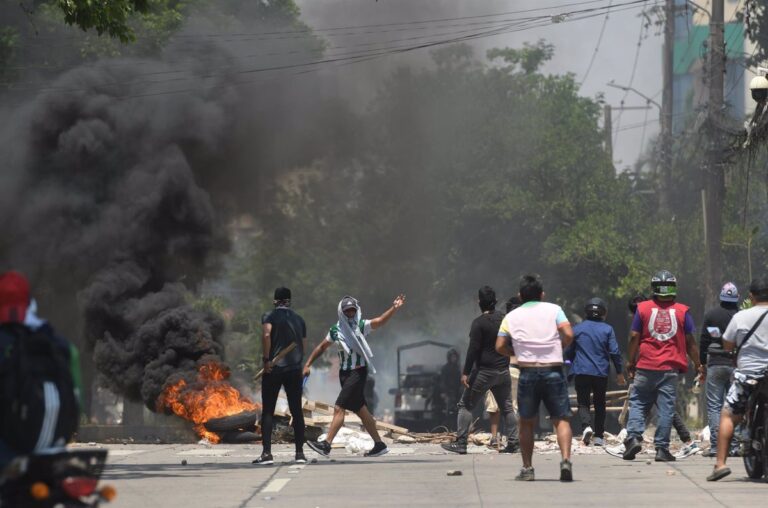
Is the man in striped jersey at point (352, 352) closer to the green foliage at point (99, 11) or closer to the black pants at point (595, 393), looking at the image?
the black pants at point (595, 393)

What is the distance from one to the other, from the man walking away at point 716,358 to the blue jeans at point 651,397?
1184 millimetres

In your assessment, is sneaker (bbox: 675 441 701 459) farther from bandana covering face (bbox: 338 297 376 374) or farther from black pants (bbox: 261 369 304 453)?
black pants (bbox: 261 369 304 453)

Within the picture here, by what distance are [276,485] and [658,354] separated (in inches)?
165

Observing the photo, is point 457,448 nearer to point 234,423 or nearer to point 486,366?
point 486,366

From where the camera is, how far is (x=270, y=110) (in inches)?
1270

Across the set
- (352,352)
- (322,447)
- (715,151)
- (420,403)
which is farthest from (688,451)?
(420,403)

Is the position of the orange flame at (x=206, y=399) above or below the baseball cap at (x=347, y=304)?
below

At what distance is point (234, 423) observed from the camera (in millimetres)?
21922

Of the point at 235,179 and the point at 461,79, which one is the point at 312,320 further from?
the point at 235,179

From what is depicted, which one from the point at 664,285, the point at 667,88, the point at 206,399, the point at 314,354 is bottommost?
the point at 206,399

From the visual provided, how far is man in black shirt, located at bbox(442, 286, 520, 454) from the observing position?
16.9m

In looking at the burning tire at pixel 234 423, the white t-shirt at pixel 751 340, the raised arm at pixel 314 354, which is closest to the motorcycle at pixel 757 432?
the white t-shirt at pixel 751 340

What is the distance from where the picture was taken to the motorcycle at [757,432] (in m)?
11.8

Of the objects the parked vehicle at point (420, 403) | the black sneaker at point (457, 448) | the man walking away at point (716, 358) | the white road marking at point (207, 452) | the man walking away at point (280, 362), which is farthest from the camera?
the parked vehicle at point (420, 403)
